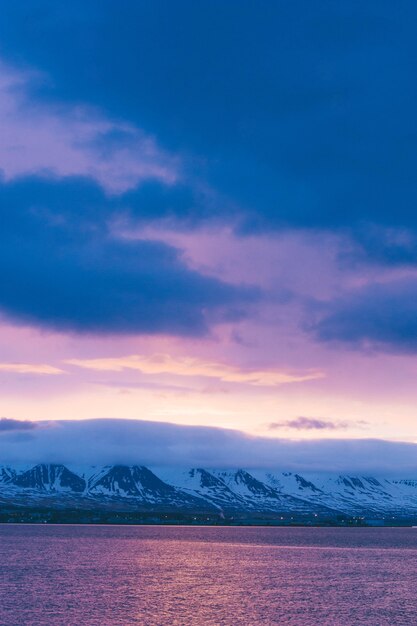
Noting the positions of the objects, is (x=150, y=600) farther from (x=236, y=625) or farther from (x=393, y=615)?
(x=393, y=615)

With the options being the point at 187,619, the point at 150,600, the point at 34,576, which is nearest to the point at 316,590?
the point at 150,600

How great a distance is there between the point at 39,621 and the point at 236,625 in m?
25.0

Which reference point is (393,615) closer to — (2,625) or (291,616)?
(291,616)

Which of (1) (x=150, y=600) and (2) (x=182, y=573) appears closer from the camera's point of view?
Result: (1) (x=150, y=600)

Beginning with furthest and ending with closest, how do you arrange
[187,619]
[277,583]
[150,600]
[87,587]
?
[277,583] → [87,587] → [150,600] → [187,619]

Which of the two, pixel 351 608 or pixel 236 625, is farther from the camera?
pixel 351 608

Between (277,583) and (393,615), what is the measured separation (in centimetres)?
4599

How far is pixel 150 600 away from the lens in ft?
401

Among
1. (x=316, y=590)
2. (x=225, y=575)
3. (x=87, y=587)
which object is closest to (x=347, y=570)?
(x=225, y=575)

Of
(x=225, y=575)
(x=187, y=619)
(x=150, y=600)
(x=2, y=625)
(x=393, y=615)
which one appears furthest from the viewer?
(x=225, y=575)

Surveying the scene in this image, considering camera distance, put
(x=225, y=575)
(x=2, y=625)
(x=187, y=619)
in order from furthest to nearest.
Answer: (x=225, y=575)
(x=187, y=619)
(x=2, y=625)

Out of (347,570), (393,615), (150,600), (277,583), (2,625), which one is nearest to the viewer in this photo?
(2,625)

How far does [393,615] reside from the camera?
111125 millimetres

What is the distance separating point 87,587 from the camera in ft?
458
